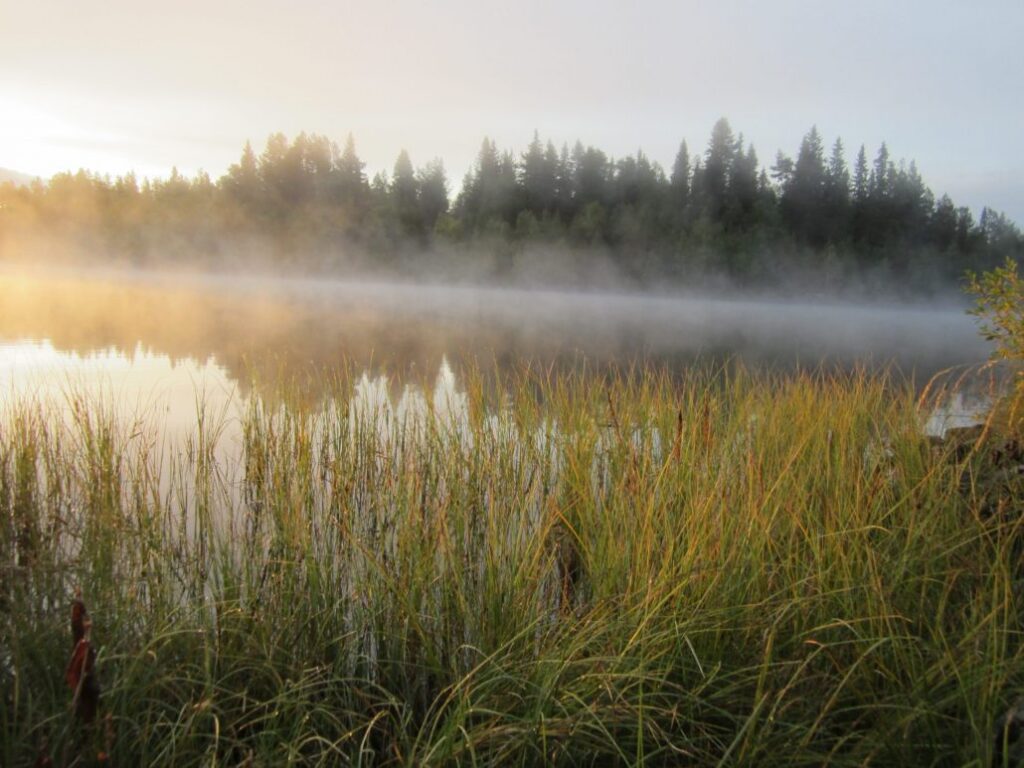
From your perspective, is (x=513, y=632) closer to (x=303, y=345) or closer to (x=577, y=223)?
(x=303, y=345)

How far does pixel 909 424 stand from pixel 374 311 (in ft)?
55.4

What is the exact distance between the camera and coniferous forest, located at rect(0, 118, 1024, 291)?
39.4 m

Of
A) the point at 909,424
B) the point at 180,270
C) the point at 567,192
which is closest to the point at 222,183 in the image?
the point at 180,270

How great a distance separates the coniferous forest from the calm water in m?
19.0

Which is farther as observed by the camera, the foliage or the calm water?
the calm water

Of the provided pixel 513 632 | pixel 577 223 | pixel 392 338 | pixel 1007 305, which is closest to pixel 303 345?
pixel 392 338

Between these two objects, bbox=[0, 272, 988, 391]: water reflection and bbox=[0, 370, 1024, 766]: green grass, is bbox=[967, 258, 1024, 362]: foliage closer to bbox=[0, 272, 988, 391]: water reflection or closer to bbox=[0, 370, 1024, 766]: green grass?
bbox=[0, 370, 1024, 766]: green grass

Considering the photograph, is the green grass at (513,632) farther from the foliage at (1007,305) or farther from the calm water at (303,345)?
the calm water at (303,345)

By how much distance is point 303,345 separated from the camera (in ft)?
34.9


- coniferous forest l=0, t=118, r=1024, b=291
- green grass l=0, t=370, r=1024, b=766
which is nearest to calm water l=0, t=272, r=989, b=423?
green grass l=0, t=370, r=1024, b=766

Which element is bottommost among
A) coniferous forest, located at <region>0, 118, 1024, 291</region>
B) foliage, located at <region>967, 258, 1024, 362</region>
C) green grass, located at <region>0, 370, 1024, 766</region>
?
green grass, located at <region>0, 370, 1024, 766</region>

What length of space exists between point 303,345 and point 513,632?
367 inches

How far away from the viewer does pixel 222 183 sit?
4672cm

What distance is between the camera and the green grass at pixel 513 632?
1477mm
